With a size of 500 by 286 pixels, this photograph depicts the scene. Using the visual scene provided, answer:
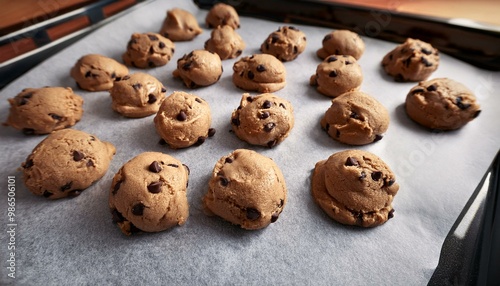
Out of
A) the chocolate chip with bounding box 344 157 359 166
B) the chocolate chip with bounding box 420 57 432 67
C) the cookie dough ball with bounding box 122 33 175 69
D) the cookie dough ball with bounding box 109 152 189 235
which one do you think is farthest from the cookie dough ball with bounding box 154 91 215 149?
the chocolate chip with bounding box 420 57 432 67

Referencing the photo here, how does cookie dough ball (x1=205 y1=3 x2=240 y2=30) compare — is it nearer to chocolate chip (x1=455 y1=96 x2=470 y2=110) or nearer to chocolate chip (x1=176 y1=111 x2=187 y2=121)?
chocolate chip (x1=176 y1=111 x2=187 y2=121)

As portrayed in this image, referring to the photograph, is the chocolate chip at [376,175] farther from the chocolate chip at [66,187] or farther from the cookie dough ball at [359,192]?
the chocolate chip at [66,187]

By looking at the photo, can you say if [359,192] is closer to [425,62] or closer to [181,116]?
[181,116]

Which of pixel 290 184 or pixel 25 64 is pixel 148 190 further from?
pixel 25 64

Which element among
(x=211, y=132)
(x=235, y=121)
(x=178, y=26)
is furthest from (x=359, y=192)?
(x=178, y=26)

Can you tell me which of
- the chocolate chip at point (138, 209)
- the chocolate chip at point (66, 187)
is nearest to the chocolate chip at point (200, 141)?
the chocolate chip at point (138, 209)
